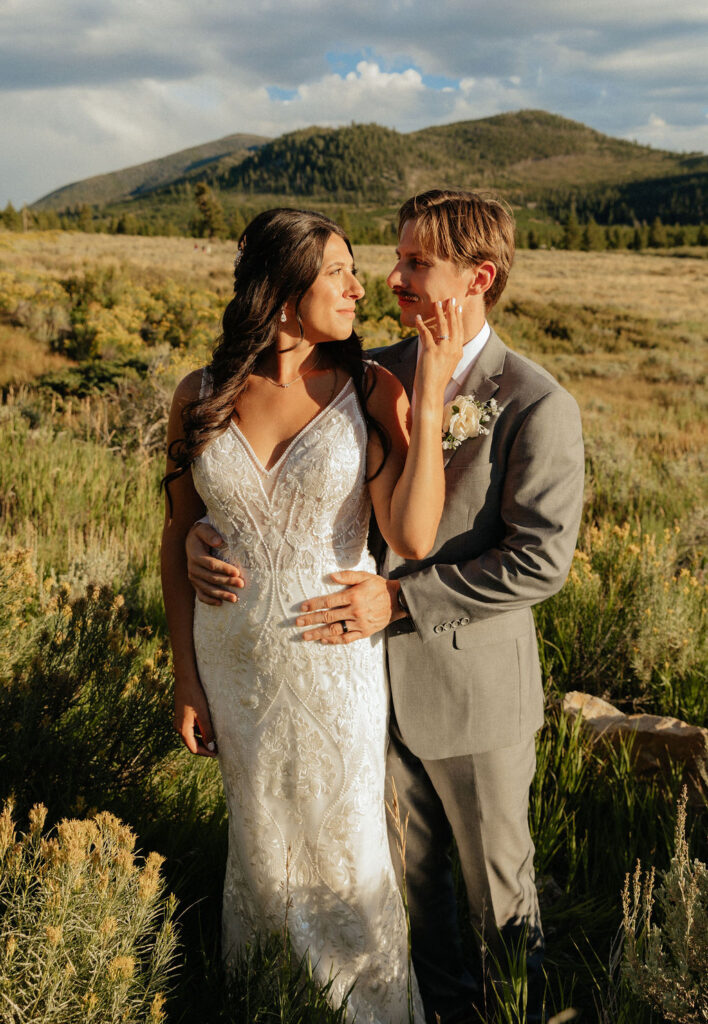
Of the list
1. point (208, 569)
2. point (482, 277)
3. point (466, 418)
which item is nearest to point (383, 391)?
point (466, 418)

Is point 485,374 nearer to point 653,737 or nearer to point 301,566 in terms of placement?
point 301,566

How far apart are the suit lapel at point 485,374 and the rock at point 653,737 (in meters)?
1.80

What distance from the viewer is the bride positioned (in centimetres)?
223

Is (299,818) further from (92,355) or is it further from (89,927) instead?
(92,355)

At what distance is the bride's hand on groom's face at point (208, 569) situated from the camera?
225cm

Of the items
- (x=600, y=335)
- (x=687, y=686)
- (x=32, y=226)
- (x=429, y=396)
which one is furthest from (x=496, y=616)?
(x=32, y=226)

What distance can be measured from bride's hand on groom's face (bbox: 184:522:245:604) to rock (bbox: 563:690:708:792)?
198cm

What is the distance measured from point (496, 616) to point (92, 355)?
10831mm

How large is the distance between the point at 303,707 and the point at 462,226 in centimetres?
154

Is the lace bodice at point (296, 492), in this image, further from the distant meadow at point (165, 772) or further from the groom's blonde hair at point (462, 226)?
the distant meadow at point (165, 772)

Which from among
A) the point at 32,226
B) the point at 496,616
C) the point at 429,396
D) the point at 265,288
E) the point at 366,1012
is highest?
the point at 32,226

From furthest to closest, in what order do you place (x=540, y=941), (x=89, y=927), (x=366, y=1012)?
(x=540, y=941)
(x=366, y=1012)
(x=89, y=927)

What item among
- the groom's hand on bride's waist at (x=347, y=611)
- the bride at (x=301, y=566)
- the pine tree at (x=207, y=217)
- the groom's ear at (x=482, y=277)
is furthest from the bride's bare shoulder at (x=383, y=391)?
the pine tree at (x=207, y=217)

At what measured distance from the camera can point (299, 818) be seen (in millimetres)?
2307
